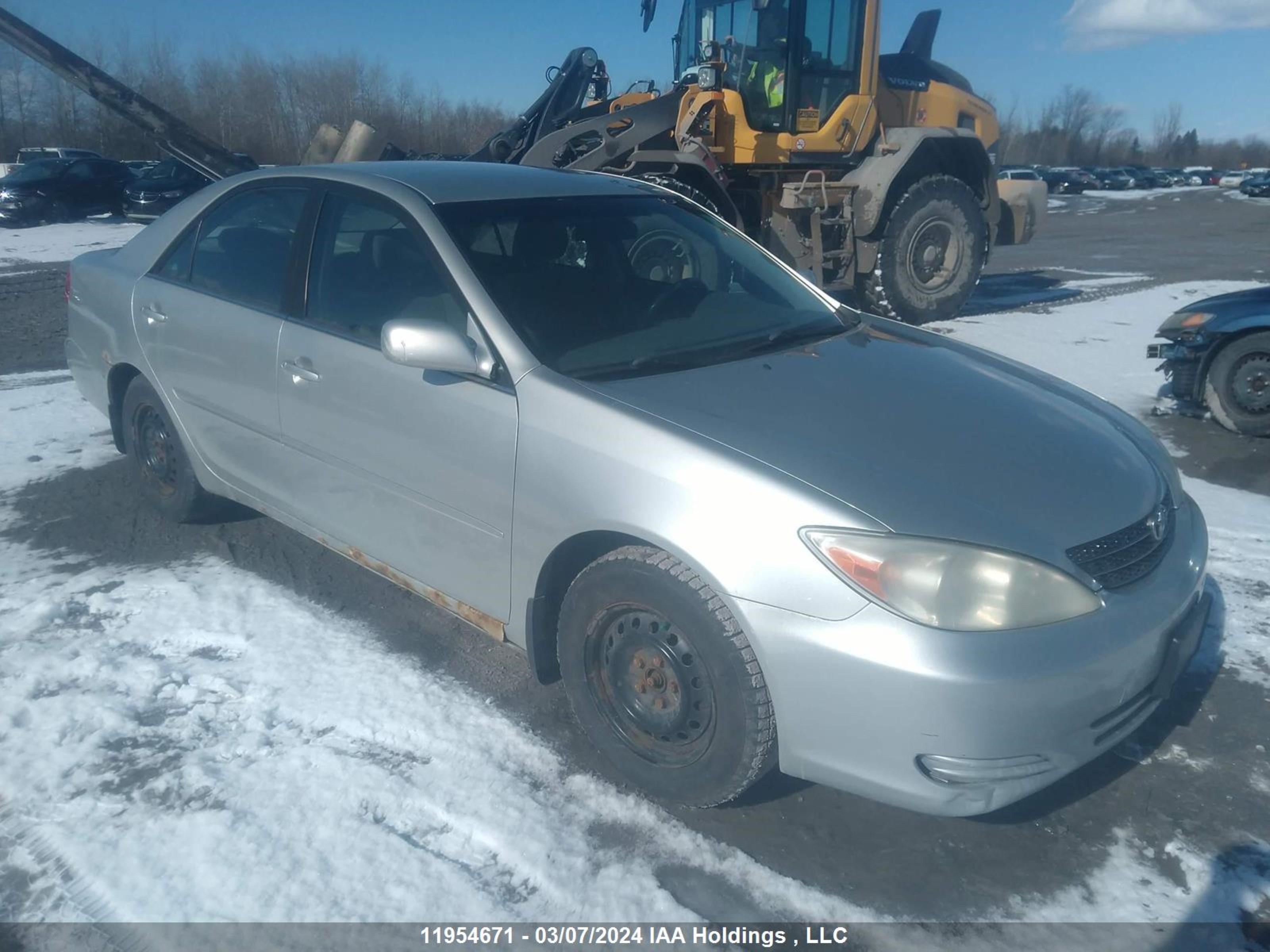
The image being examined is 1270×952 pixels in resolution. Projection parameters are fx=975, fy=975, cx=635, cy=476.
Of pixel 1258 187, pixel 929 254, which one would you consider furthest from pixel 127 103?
pixel 1258 187

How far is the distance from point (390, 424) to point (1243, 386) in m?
5.39

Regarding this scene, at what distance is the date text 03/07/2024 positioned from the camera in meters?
2.27

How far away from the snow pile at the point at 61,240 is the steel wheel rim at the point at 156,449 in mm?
11191

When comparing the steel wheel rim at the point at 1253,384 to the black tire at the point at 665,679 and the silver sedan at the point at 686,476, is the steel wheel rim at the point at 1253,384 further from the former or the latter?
the black tire at the point at 665,679

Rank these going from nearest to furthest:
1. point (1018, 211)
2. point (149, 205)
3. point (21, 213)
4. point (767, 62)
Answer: point (767, 62) < point (1018, 211) < point (21, 213) < point (149, 205)

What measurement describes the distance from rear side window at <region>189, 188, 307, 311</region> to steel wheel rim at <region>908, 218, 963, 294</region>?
752cm

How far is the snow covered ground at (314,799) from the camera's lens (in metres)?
2.38

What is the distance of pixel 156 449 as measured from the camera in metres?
4.55

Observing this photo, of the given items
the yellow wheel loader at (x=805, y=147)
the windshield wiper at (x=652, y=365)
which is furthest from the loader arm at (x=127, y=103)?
the windshield wiper at (x=652, y=365)

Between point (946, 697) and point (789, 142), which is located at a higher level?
point (789, 142)

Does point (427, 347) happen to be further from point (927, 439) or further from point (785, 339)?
point (927, 439)

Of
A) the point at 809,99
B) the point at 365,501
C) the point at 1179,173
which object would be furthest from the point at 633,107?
the point at 1179,173

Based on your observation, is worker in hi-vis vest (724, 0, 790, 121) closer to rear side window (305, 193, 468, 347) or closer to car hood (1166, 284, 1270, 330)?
car hood (1166, 284, 1270, 330)

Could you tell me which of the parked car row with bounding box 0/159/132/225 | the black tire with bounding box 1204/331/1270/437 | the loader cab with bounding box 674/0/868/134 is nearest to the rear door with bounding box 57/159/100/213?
the parked car row with bounding box 0/159/132/225
